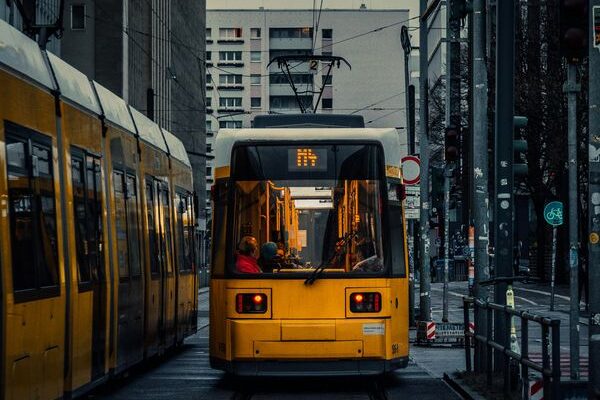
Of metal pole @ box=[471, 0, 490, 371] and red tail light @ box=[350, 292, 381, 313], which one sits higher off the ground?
metal pole @ box=[471, 0, 490, 371]

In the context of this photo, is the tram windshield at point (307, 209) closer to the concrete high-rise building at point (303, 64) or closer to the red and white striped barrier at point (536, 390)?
the red and white striped barrier at point (536, 390)

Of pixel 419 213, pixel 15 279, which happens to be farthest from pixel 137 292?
pixel 419 213

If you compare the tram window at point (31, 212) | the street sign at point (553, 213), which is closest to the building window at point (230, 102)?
the street sign at point (553, 213)

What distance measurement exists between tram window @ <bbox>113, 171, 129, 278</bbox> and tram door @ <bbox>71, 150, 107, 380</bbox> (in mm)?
1141

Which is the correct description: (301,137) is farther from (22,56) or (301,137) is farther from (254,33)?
(254,33)

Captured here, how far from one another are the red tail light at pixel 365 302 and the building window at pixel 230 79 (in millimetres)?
130532

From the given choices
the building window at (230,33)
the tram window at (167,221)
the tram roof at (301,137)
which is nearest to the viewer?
the tram roof at (301,137)

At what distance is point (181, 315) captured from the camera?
21.8 metres

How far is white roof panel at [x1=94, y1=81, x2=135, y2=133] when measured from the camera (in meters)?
15.1

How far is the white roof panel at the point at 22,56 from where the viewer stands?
397 inches

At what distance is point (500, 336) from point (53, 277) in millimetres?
5496

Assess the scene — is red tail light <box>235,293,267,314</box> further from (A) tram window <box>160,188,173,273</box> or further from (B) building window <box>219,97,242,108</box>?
(B) building window <box>219,97,242,108</box>

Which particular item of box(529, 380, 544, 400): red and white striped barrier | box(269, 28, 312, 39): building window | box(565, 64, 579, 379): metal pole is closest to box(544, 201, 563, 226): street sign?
box(565, 64, 579, 379): metal pole

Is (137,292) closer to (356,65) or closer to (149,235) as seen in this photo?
(149,235)
